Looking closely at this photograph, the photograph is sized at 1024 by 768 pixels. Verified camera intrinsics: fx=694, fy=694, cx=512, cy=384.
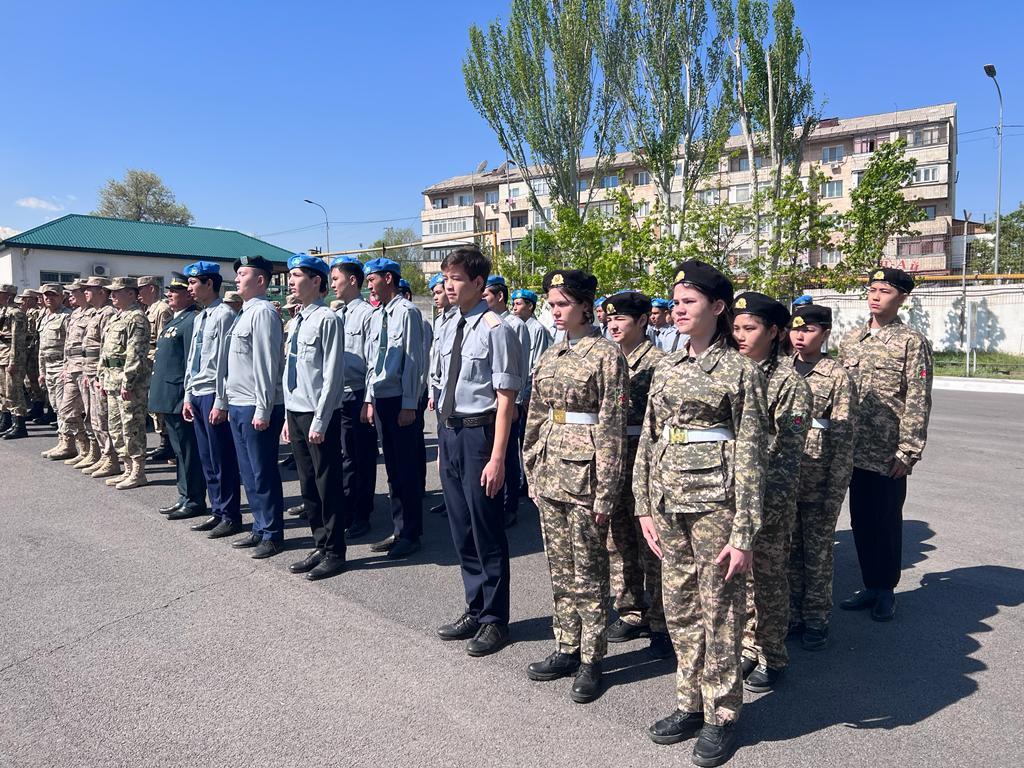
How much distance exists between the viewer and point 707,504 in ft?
8.84

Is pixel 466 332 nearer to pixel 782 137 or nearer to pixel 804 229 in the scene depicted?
pixel 804 229

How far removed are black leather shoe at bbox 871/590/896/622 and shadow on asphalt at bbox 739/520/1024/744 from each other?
1.8 inches

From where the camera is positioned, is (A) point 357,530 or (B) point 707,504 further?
(A) point 357,530

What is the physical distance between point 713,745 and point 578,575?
0.89m

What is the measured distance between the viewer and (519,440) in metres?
6.80

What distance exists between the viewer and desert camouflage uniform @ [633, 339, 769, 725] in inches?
104

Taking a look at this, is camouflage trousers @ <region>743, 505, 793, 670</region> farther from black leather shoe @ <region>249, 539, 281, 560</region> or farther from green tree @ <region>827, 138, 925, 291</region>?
green tree @ <region>827, 138, 925, 291</region>

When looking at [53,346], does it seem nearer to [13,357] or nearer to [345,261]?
[13,357]

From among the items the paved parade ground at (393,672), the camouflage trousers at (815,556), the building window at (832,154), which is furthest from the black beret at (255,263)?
the building window at (832,154)

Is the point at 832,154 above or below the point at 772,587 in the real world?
above

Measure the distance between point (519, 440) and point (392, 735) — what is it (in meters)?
4.07

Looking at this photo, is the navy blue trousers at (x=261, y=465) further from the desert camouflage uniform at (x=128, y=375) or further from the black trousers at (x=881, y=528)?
the black trousers at (x=881, y=528)

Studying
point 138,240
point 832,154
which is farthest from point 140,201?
point 832,154

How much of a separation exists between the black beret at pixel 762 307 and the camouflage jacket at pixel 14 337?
11062 mm
